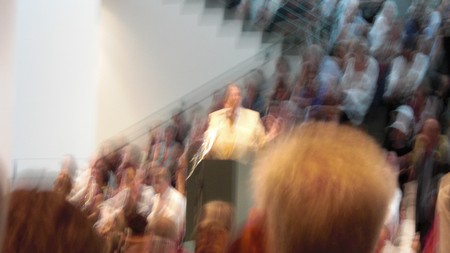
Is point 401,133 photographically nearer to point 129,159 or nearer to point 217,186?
point 129,159

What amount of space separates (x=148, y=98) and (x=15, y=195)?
8468 mm

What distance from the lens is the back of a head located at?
1287 mm

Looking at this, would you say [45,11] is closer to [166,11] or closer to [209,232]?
[166,11]

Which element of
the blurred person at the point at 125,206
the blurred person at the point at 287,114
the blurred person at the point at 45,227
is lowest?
the blurred person at the point at 125,206

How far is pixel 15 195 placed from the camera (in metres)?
1.51

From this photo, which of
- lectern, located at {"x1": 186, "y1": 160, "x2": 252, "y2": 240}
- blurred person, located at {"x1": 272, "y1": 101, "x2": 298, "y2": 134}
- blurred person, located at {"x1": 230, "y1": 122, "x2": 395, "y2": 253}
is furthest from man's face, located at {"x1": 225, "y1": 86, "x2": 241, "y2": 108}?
blurred person, located at {"x1": 230, "y1": 122, "x2": 395, "y2": 253}

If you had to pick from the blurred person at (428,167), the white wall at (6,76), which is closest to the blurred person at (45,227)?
the blurred person at (428,167)

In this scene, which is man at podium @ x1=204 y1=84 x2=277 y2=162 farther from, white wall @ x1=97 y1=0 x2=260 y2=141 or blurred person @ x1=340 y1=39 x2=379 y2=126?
white wall @ x1=97 y1=0 x2=260 y2=141

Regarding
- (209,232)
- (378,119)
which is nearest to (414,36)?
(378,119)

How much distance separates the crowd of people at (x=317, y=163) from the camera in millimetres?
1312

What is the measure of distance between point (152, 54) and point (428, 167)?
5.45m

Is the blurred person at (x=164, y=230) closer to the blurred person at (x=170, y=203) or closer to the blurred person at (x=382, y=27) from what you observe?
the blurred person at (x=170, y=203)

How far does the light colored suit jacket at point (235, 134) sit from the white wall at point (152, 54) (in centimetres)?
405

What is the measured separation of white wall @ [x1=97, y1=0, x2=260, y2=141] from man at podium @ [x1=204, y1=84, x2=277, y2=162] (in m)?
3.97
